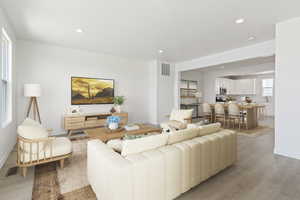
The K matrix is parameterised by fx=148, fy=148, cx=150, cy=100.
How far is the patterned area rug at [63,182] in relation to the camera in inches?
71.2

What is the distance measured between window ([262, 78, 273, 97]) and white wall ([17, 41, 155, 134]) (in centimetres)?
796

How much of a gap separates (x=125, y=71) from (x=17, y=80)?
10.7ft

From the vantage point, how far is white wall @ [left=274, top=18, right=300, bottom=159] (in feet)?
9.46

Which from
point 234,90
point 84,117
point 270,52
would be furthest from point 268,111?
point 84,117

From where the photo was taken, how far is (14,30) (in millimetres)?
3453

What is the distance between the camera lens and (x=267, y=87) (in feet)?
28.7

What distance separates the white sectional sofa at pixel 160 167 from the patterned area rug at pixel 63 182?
23 centimetres

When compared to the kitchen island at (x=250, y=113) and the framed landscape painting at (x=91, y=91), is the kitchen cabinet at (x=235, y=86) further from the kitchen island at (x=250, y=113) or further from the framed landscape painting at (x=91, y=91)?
the framed landscape painting at (x=91, y=91)

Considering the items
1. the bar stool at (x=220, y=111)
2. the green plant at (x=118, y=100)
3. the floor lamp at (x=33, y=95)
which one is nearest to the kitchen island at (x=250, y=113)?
the bar stool at (x=220, y=111)

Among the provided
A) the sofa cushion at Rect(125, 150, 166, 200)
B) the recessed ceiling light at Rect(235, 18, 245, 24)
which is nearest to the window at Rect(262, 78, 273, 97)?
the recessed ceiling light at Rect(235, 18, 245, 24)

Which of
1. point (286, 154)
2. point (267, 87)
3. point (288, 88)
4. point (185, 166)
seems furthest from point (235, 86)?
point (185, 166)

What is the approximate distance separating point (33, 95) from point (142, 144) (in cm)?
356

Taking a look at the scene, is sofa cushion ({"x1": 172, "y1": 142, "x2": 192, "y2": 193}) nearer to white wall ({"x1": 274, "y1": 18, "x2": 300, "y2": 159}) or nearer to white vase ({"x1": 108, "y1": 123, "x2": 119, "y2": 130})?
white vase ({"x1": 108, "y1": 123, "x2": 119, "y2": 130})

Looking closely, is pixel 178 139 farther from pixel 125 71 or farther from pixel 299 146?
pixel 125 71
